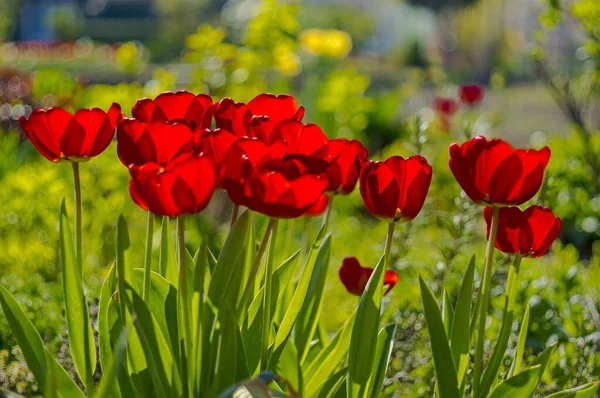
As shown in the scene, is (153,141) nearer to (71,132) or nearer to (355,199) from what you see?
(71,132)

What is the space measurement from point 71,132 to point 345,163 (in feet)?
1.59

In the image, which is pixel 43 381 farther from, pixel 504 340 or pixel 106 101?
pixel 106 101

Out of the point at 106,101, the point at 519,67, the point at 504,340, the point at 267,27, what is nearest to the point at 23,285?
the point at 504,340

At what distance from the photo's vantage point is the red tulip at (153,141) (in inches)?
51.9

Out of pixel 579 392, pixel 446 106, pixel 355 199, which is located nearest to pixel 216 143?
pixel 579 392

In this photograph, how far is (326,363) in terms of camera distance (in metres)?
1.57

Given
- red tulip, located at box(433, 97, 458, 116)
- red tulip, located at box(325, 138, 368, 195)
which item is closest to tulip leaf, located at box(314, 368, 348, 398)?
red tulip, located at box(325, 138, 368, 195)

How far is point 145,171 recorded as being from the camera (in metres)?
1.25

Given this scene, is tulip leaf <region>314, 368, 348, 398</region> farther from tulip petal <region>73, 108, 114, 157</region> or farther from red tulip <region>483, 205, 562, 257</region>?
tulip petal <region>73, 108, 114, 157</region>

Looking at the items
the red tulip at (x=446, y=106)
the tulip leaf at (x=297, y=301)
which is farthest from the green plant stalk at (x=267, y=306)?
the red tulip at (x=446, y=106)

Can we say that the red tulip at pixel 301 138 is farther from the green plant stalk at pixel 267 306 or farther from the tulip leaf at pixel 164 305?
the tulip leaf at pixel 164 305

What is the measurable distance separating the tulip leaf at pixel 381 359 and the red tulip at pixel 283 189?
1.35ft

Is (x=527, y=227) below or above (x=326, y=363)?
above

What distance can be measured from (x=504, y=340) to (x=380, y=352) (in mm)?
222
